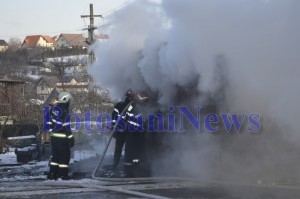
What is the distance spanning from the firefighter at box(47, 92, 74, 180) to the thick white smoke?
1.54m

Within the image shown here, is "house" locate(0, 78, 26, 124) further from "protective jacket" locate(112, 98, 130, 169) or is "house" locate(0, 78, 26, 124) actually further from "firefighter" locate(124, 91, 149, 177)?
"firefighter" locate(124, 91, 149, 177)

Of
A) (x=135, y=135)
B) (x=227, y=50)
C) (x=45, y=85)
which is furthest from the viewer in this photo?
(x=45, y=85)

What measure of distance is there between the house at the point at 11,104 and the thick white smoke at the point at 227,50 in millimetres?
15053

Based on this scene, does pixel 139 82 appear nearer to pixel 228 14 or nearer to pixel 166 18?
pixel 166 18

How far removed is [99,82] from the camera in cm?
1001

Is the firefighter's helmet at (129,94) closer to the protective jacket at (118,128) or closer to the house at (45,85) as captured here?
the protective jacket at (118,128)

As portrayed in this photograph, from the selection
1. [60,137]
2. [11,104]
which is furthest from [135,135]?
[11,104]

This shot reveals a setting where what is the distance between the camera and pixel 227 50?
6832 millimetres

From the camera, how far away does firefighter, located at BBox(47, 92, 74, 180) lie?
8734 millimetres

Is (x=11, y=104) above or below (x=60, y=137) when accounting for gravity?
above

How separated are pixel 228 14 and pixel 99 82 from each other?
4004 millimetres

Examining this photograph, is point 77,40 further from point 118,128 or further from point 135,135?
point 135,135

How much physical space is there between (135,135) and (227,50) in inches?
118

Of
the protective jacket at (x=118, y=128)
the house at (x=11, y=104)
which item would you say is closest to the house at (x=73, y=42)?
the house at (x=11, y=104)
